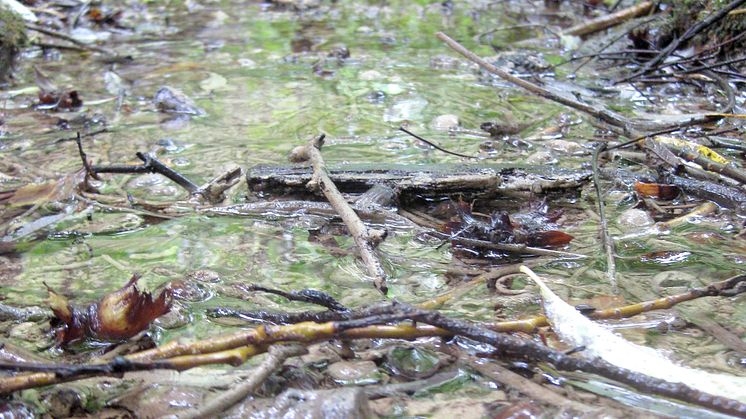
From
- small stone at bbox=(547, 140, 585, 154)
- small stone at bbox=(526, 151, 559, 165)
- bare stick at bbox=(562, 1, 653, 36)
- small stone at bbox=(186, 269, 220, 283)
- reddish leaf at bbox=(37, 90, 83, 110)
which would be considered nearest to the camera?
small stone at bbox=(186, 269, 220, 283)

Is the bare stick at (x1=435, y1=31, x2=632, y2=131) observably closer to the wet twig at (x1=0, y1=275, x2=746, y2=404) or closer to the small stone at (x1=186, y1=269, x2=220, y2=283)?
the small stone at (x1=186, y1=269, x2=220, y2=283)

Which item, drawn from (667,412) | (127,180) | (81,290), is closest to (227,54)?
(127,180)

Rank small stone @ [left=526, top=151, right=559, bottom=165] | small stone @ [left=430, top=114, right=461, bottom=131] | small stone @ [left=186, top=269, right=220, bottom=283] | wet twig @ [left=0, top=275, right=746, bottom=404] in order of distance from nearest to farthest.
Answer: wet twig @ [left=0, top=275, right=746, bottom=404]
small stone @ [left=186, top=269, right=220, bottom=283]
small stone @ [left=526, top=151, right=559, bottom=165]
small stone @ [left=430, top=114, right=461, bottom=131]

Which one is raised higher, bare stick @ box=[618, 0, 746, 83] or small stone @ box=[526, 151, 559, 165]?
bare stick @ box=[618, 0, 746, 83]

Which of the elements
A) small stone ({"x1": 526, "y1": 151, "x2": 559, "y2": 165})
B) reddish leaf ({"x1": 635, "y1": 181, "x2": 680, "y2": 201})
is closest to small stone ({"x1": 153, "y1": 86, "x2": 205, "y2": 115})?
small stone ({"x1": 526, "y1": 151, "x2": 559, "y2": 165})

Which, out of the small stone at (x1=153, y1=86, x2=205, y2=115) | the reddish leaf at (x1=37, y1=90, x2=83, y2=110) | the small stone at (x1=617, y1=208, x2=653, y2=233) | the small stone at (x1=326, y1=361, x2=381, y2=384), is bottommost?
the reddish leaf at (x1=37, y1=90, x2=83, y2=110)

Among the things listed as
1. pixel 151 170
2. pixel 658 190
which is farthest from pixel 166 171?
pixel 658 190

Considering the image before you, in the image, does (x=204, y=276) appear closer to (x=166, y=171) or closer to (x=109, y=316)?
(x=109, y=316)

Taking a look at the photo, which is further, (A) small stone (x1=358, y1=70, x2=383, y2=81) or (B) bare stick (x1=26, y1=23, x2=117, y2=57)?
(B) bare stick (x1=26, y1=23, x2=117, y2=57)
